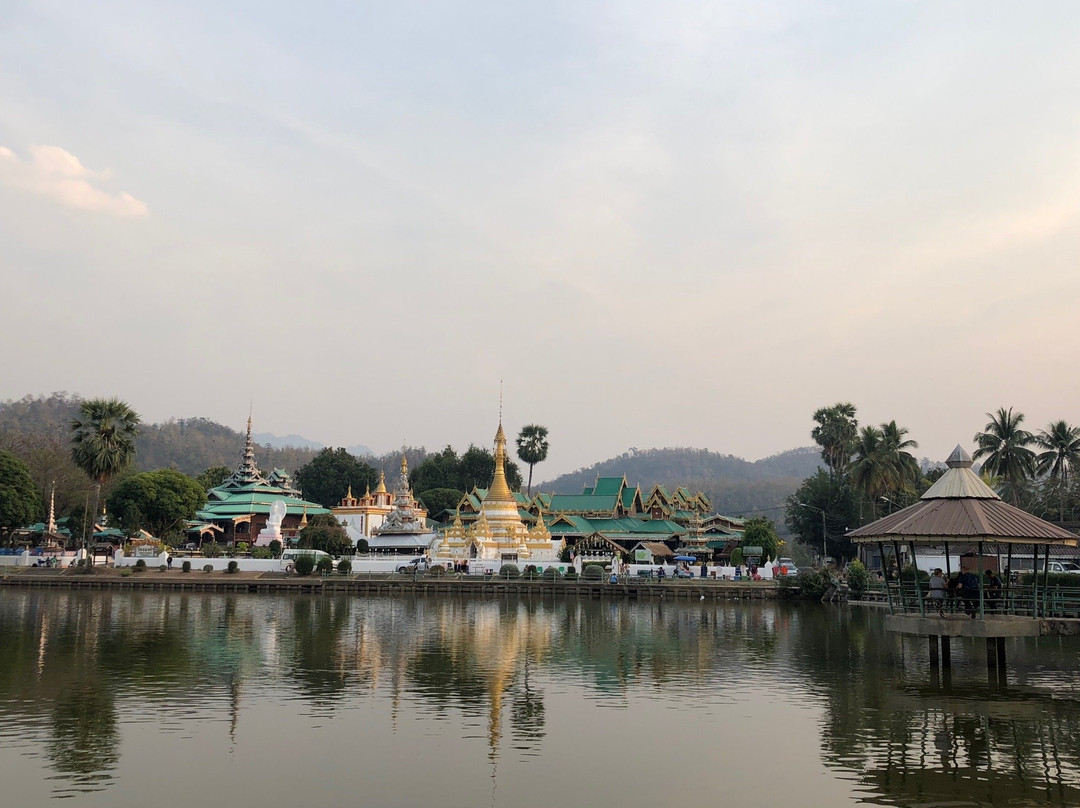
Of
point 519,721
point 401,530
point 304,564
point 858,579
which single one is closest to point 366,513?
point 401,530

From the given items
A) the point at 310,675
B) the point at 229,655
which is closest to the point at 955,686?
the point at 310,675

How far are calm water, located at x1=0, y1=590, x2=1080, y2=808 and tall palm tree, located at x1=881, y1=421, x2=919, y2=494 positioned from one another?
105 ft

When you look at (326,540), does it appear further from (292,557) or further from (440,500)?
(440,500)

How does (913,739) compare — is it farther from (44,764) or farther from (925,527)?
(44,764)

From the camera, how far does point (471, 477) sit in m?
111

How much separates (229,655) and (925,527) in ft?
67.1

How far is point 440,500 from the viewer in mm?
104250

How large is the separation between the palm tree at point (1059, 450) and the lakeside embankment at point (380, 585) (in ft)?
83.6

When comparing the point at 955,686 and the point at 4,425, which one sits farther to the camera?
the point at 4,425

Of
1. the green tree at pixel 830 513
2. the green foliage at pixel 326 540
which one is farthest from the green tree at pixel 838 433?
the green foliage at pixel 326 540

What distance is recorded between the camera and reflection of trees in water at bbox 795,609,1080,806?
15.4m

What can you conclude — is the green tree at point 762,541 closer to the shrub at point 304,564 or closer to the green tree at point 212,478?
the shrub at point 304,564

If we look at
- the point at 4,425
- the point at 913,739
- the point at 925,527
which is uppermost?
the point at 4,425

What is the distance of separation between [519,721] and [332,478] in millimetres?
98946
